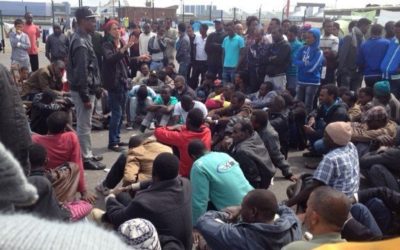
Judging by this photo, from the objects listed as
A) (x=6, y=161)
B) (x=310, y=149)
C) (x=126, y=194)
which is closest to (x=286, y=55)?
(x=310, y=149)

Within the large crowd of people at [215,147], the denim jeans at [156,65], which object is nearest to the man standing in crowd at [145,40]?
the denim jeans at [156,65]

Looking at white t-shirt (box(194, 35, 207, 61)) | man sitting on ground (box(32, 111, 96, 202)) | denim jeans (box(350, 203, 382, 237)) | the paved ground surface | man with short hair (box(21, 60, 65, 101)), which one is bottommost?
the paved ground surface

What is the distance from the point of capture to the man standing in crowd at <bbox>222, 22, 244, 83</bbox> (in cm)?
948

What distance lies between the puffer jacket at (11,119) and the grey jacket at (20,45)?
9648mm

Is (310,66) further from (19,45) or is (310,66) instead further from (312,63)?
(19,45)

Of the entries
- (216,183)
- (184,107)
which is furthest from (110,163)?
(216,183)

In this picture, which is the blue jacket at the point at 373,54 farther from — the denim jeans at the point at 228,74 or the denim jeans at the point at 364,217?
the denim jeans at the point at 364,217

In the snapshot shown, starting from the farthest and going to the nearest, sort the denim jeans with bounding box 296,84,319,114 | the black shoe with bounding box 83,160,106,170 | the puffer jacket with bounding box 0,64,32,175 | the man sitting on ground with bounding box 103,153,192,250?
1. the denim jeans with bounding box 296,84,319,114
2. the black shoe with bounding box 83,160,106,170
3. the man sitting on ground with bounding box 103,153,192,250
4. the puffer jacket with bounding box 0,64,32,175

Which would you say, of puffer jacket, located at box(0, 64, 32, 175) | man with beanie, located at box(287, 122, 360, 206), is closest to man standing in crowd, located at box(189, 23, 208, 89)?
man with beanie, located at box(287, 122, 360, 206)

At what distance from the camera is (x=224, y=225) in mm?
3176

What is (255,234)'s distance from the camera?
2980mm

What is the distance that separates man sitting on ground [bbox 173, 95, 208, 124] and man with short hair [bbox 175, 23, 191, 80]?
396 cm

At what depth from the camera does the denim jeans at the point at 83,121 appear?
219 inches

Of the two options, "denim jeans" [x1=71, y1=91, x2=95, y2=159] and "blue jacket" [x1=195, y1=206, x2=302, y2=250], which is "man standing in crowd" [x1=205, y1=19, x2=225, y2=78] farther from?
"blue jacket" [x1=195, y1=206, x2=302, y2=250]
